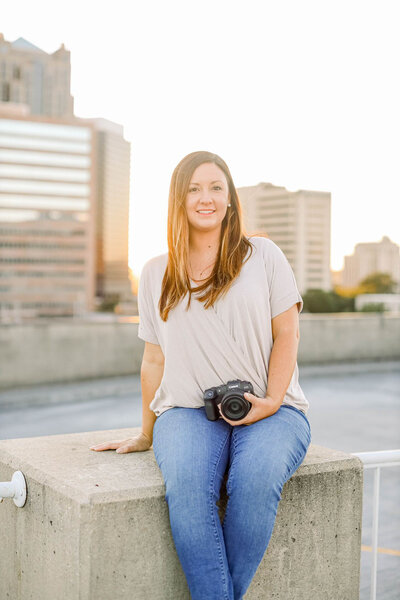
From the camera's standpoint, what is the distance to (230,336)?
2.27 meters

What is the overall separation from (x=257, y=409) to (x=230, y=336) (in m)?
0.27

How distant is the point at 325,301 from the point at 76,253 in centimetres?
11730

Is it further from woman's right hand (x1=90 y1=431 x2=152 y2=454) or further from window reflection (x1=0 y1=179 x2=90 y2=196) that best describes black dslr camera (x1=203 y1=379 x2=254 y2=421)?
window reflection (x1=0 y1=179 x2=90 y2=196)

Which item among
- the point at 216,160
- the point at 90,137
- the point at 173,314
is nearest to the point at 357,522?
the point at 173,314

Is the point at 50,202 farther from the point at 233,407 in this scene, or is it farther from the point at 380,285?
the point at 233,407

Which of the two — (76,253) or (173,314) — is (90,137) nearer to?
(76,253)

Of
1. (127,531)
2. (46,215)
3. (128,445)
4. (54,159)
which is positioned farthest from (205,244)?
(54,159)

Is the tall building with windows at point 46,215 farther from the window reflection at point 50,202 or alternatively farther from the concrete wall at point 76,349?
the concrete wall at point 76,349

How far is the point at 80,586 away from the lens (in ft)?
5.98

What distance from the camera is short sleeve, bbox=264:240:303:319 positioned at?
2346mm

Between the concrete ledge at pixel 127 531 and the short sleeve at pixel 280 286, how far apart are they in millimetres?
518

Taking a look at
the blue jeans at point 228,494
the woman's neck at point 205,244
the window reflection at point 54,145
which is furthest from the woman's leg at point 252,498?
the window reflection at point 54,145

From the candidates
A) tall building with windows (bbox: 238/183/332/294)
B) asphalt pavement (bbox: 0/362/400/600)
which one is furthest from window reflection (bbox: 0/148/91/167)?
asphalt pavement (bbox: 0/362/400/600)

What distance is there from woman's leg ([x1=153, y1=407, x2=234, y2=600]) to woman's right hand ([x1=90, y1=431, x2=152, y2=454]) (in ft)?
1.01
